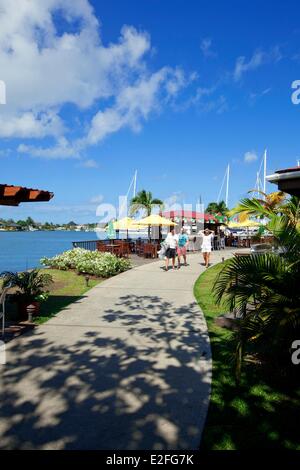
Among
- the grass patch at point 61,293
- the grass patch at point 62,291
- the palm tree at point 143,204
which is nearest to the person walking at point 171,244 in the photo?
the grass patch at point 61,293

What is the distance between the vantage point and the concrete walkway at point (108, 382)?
342 centimetres

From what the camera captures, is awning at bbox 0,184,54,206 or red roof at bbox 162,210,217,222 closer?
awning at bbox 0,184,54,206

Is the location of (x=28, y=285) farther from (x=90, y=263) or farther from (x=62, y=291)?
(x=90, y=263)

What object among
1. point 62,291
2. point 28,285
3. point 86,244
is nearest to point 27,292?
point 28,285

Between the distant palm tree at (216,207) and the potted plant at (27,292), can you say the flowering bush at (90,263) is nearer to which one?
the potted plant at (27,292)

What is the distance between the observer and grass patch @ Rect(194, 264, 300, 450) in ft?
11.0

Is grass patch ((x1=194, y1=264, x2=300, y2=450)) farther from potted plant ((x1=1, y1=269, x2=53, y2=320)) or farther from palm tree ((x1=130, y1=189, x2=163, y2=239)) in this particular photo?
palm tree ((x1=130, y1=189, x2=163, y2=239))

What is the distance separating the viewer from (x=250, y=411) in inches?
153

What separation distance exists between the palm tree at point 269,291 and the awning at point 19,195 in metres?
4.23

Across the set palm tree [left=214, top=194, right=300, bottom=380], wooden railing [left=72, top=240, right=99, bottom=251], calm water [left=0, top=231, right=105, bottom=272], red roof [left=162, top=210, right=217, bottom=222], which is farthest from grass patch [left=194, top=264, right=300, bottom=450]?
red roof [left=162, top=210, right=217, bottom=222]

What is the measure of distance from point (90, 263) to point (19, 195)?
25.2ft

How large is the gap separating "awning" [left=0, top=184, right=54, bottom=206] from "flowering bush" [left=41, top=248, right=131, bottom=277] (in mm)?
6640
